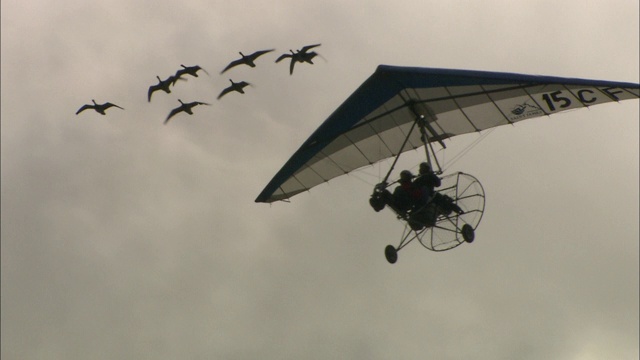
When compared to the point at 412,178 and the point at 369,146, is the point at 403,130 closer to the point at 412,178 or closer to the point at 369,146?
the point at 369,146

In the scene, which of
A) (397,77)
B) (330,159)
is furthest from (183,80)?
(397,77)

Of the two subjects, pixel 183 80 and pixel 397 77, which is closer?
pixel 397 77

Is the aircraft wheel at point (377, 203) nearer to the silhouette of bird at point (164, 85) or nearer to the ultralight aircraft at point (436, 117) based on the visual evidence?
the ultralight aircraft at point (436, 117)

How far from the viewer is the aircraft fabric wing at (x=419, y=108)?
110 feet

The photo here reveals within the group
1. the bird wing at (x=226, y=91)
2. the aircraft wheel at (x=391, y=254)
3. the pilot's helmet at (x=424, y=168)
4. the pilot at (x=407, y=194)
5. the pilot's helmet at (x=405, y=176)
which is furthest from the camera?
the bird wing at (x=226, y=91)

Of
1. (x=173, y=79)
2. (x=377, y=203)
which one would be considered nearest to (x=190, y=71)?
(x=173, y=79)

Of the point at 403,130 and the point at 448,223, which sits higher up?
the point at 403,130

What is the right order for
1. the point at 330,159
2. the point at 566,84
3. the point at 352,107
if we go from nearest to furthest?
1. the point at 566,84
2. the point at 352,107
3. the point at 330,159

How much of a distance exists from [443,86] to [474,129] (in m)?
2.60

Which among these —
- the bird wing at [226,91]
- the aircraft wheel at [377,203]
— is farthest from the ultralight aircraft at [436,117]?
the bird wing at [226,91]

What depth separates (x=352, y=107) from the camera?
35594 mm

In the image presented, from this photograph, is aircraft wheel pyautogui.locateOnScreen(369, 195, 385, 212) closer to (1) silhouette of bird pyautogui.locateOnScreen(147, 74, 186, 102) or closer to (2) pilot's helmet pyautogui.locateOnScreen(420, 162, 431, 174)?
(2) pilot's helmet pyautogui.locateOnScreen(420, 162, 431, 174)

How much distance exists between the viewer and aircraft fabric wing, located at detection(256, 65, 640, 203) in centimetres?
3347

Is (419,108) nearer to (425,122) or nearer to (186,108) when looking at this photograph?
(425,122)
